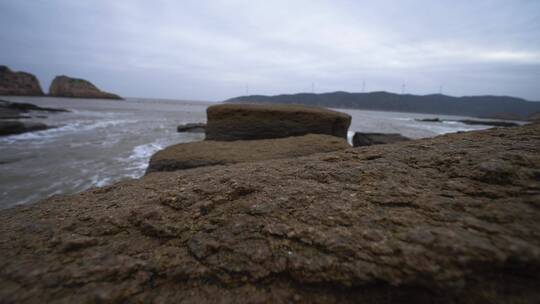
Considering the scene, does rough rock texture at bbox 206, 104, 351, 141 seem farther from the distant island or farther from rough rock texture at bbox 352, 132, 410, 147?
the distant island

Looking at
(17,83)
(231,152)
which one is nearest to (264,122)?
(231,152)

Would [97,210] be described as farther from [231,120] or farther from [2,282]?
[231,120]

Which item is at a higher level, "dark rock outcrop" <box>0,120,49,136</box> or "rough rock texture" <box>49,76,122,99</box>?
"rough rock texture" <box>49,76,122,99</box>

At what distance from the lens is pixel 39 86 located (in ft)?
190

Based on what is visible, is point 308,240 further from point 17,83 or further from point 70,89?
point 70,89

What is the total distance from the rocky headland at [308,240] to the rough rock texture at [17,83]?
7661 cm

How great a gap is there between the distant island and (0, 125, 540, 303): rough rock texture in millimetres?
75889

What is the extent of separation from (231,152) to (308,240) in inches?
106

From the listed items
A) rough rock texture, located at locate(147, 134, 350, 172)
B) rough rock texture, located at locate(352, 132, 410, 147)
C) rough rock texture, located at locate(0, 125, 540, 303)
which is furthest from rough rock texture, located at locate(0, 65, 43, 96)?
rough rock texture, located at locate(0, 125, 540, 303)

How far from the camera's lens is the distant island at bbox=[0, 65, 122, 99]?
52.0m

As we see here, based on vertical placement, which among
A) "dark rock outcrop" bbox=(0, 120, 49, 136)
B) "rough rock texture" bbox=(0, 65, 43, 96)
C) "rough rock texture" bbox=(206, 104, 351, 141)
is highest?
"rough rock texture" bbox=(0, 65, 43, 96)

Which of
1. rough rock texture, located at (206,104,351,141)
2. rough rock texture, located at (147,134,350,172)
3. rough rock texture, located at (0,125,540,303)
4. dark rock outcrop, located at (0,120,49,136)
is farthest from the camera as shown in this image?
dark rock outcrop, located at (0,120,49,136)

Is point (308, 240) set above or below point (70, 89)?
below

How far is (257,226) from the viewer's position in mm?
1148
